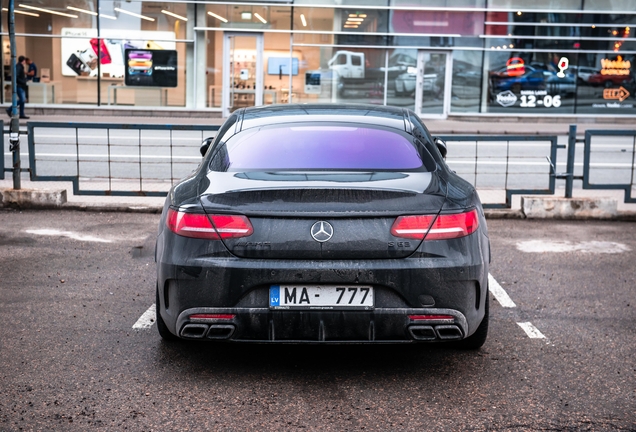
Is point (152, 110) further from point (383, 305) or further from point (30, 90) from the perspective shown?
point (383, 305)

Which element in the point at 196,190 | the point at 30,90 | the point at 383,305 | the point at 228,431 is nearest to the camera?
the point at 228,431

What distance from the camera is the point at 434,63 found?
2855cm

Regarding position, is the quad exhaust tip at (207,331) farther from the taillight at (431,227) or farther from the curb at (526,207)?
the curb at (526,207)

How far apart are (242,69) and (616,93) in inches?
511

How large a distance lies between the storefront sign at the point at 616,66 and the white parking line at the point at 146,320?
26066 millimetres

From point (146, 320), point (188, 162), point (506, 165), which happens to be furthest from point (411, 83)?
point (146, 320)

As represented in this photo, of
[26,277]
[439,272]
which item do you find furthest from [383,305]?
[26,277]

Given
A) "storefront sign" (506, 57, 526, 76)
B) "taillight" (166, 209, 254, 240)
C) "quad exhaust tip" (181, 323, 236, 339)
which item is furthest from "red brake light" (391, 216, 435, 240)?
"storefront sign" (506, 57, 526, 76)

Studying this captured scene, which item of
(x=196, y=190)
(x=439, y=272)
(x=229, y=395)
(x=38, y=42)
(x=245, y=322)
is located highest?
(x=38, y=42)

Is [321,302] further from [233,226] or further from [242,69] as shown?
[242,69]

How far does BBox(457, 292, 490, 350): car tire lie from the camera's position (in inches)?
194

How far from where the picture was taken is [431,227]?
169 inches

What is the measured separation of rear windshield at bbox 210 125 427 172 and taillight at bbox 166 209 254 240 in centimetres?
53

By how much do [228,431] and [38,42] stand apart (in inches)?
1040
